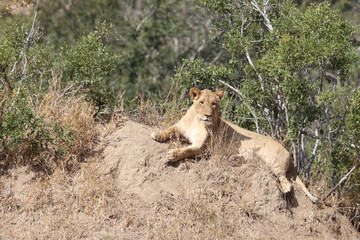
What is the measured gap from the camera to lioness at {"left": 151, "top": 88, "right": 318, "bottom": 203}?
7.68m

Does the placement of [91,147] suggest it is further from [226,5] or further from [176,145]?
[226,5]

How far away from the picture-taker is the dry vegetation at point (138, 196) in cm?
683

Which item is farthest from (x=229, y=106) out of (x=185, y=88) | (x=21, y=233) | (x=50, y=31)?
(x=50, y=31)

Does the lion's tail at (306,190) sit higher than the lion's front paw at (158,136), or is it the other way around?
the lion's front paw at (158,136)

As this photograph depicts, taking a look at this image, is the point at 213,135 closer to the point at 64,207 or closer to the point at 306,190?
the point at 306,190

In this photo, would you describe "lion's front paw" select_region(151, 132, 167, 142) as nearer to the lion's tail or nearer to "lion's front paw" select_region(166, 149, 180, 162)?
"lion's front paw" select_region(166, 149, 180, 162)

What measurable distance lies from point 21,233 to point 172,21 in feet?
31.2

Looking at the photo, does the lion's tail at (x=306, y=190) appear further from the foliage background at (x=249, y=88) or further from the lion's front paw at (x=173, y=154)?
the lion's front paw at (x=173, y=154)

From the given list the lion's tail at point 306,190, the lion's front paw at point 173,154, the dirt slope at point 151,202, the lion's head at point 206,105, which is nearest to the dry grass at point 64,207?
the dirt slope at point 151,202

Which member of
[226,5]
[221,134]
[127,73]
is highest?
[226,5]

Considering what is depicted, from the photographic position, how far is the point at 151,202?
23.8ft

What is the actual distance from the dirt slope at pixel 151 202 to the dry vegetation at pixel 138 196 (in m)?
0.01

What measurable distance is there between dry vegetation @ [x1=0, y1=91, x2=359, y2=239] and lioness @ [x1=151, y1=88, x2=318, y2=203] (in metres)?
0.18

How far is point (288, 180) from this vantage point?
8234mm
